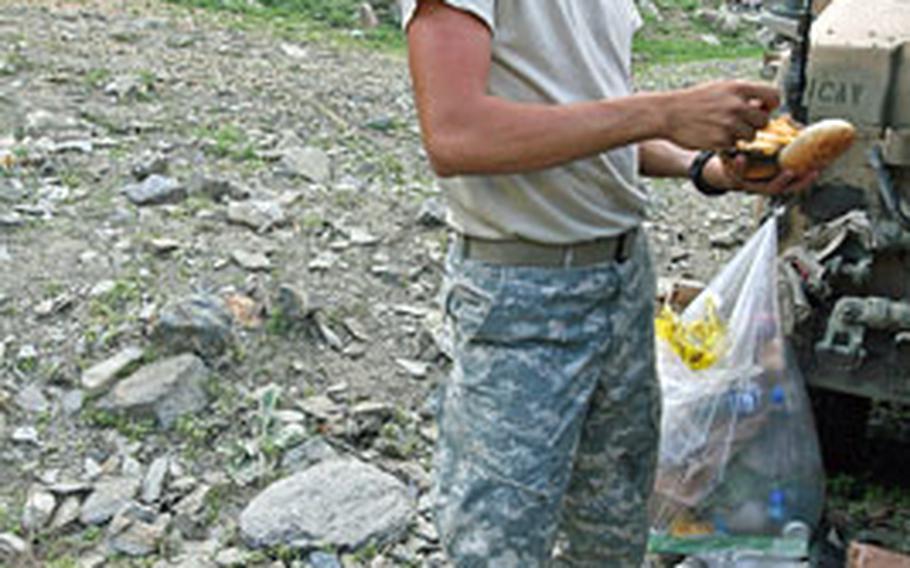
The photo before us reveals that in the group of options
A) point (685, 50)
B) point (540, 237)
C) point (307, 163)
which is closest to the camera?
point (540, 237)

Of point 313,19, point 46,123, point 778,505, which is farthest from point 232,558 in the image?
point 313,19

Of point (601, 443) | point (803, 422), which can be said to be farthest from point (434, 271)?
point (601, 443)

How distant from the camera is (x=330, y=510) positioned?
342 cm

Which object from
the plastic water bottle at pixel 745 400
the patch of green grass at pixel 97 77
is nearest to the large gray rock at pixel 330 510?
the plastic water bottle at pixel 745 400

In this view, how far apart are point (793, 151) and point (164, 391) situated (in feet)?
7.15

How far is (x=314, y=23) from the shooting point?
11.6 metres

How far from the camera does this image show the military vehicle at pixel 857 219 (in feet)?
9.89

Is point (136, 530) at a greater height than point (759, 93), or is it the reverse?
point (759, 93)

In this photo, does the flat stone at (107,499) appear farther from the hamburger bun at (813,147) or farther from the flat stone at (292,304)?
the hamburger bun at (813,147)

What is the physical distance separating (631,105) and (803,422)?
4.82 ft

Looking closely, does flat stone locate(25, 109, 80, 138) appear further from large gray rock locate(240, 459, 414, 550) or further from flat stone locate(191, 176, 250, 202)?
large gray rock locate(240, 459, 414, 550)

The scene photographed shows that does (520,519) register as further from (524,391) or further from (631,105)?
(631,105)

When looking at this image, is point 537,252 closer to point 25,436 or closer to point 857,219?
point 857,219

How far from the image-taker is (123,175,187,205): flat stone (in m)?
5.25
